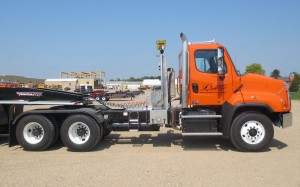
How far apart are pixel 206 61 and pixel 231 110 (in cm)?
147

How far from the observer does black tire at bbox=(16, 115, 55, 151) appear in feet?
27.1

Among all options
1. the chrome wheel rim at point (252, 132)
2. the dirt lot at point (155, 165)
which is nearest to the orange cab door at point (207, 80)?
the chrome wheel rim at point (252, 132)

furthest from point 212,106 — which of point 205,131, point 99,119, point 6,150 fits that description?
point 6,150

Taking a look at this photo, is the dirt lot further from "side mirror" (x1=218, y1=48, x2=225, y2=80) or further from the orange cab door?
"side mirror" (x1=218, y1=48, x2=225, y2=80)

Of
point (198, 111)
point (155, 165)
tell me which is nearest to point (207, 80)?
point (198, 111)

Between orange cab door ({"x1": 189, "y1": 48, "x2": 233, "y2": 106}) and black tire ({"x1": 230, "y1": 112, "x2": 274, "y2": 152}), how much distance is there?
2.60 ft

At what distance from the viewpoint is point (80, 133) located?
27.4 ft

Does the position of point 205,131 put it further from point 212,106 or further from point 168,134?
point 168,134

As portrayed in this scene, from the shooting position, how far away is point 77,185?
5.44 meters

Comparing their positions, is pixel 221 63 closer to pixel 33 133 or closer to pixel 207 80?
pixel 207 80

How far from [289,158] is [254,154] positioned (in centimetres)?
82

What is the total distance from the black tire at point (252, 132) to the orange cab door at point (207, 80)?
79cm

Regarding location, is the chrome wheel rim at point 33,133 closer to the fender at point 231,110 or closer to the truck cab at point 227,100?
the truck cab at point 227,100

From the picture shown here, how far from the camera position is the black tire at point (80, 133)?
8.17 meters
